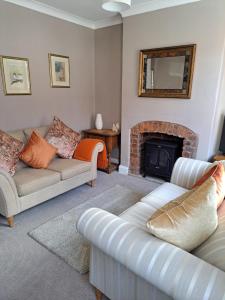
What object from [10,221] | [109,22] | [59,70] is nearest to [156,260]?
[10,221]

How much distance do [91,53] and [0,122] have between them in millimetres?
2192

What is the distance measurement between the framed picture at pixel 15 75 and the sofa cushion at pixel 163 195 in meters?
2.37

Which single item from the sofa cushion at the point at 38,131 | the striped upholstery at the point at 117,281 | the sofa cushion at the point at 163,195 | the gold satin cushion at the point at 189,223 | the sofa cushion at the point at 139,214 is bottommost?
the striped upholstery at the point at 117,281

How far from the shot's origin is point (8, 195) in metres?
2.22

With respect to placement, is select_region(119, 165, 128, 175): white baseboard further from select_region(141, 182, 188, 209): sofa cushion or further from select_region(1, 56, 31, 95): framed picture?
select_region(1, 56, 31, 95): framed picture

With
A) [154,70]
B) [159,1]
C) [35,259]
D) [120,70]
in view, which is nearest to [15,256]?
[35,259]

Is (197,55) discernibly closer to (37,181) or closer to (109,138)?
(109,138)

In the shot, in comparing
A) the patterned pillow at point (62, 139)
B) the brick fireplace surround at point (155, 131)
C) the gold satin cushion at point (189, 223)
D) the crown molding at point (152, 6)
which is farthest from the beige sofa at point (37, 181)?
the crown molding at point (152, 6)

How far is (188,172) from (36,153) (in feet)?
6.09

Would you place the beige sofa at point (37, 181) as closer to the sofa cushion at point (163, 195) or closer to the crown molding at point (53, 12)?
the sofa cushion at point (163, 195)

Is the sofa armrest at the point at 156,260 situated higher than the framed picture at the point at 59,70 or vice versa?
the framed picture at the point at 59,70

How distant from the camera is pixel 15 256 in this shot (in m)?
1.94

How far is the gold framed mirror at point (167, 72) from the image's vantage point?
2.96m

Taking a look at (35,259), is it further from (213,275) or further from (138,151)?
(138,151)
